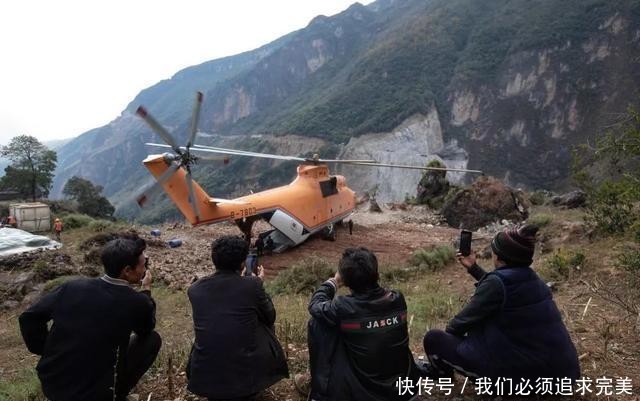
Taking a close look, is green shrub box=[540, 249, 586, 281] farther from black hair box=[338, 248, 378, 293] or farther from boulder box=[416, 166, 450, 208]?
boulder box=[416, 166, 450, 208]

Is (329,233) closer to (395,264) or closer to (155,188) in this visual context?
(395,264)

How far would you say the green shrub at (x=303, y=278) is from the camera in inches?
368

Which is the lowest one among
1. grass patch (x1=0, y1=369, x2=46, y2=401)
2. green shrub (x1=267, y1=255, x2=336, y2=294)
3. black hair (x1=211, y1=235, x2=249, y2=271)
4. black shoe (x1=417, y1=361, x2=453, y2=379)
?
green shrub (x1=267, y1=255, x2=336, y2=294)

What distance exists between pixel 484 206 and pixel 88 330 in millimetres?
18073

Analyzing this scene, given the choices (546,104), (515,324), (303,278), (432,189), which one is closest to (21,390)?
(515,324)

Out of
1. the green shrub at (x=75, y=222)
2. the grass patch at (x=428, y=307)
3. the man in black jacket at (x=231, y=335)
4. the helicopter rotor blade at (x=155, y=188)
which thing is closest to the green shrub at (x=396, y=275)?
the grass patch at (x=428, y=307)

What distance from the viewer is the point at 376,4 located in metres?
181

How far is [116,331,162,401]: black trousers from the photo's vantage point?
10.7ft

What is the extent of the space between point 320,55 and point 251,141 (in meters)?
67.1

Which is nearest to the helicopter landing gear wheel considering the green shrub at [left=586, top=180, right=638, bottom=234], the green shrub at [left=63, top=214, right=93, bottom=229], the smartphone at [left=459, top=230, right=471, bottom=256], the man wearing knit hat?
the green shrub at [left=586, top=180, right=638, bottom=234]

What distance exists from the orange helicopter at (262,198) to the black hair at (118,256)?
544 centimetres

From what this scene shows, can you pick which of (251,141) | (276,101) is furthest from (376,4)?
(251,141)

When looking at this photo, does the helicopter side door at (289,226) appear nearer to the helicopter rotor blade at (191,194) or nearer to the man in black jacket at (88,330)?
the helicopter rotor blade at (191,194)

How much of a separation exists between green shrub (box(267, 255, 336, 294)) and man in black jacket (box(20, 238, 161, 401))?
6179mm
